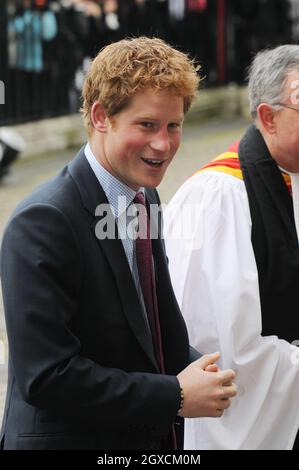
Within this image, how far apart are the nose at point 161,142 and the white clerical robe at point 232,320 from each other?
3.18 feet

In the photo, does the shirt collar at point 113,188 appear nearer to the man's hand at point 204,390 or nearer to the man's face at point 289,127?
the man's hand at point 204,390

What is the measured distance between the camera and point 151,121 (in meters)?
2.64

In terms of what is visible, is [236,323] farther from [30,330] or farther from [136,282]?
[30,330]

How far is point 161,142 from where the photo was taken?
105 inches

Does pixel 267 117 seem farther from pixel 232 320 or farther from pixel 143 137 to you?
pixel 143 137

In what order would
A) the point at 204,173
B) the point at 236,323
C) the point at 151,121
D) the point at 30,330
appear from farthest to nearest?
1. the point at 204,173
2. the point at 236,323
3. the point at 151,121
4. the point at 30,330

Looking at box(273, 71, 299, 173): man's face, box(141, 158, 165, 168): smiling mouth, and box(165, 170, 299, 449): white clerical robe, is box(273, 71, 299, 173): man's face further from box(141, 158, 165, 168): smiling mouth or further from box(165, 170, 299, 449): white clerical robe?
box(141, 158, 165, 168): smiling mouth

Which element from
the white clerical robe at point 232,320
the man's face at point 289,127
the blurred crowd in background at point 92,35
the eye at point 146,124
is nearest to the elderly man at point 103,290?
the eye at point 146,124

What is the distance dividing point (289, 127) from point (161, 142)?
112 cm

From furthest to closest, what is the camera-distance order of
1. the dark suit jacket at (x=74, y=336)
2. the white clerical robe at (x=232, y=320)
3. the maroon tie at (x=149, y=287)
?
the white clerical robe at (x=232, y=320) → the maroon tie at (x=149, y=287) → the dark suit jacket at (x=74, y=336)

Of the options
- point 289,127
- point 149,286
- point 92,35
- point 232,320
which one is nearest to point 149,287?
point 149,286

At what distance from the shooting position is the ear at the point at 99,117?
105 inches

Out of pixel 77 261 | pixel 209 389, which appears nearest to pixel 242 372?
pixel 209 389
